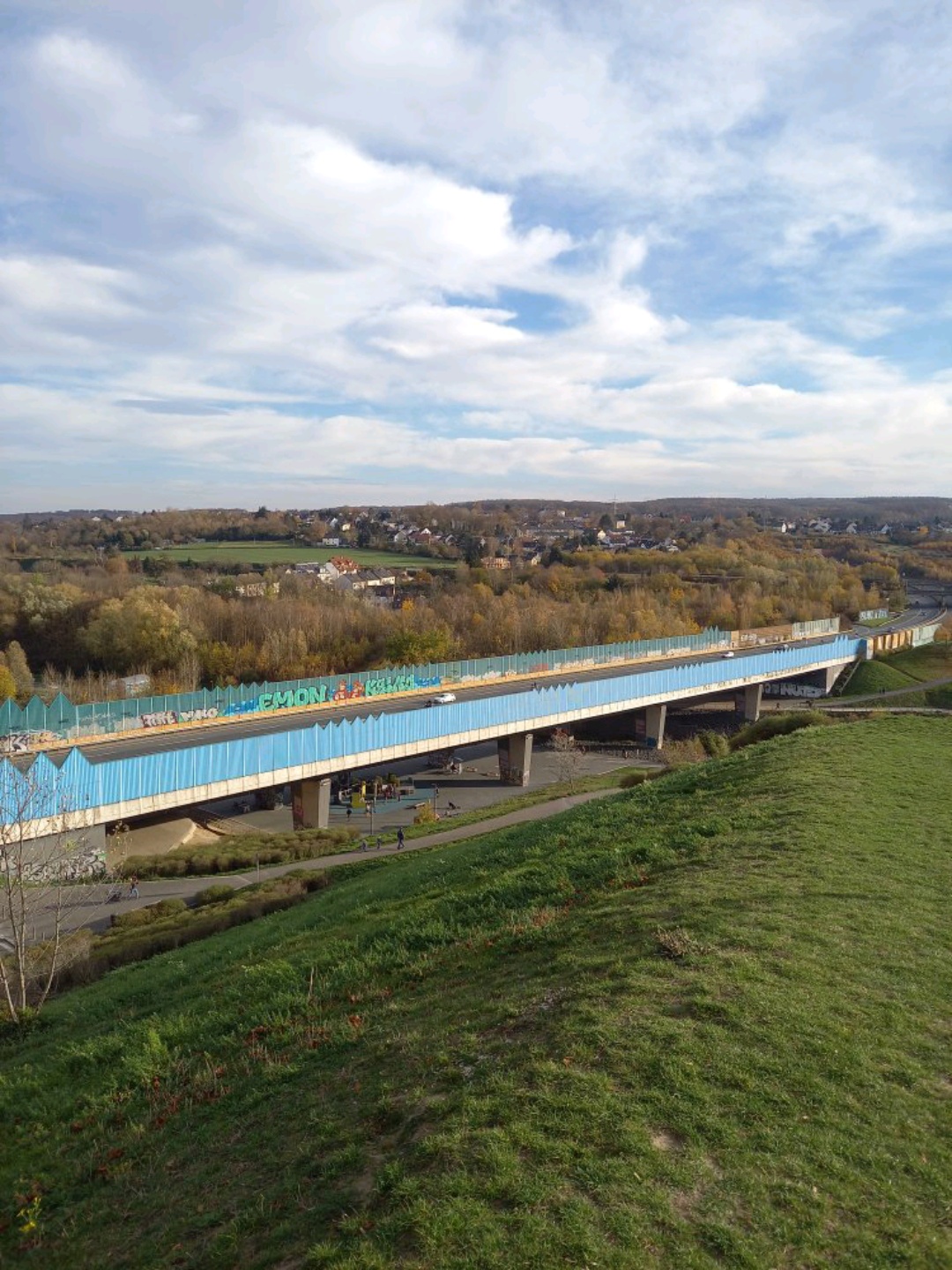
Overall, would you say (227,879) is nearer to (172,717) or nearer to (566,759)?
(172,717)

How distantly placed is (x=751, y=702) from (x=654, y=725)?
55.6ft

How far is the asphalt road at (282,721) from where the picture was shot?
4125cm

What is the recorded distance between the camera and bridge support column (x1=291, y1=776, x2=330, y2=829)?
152 ft

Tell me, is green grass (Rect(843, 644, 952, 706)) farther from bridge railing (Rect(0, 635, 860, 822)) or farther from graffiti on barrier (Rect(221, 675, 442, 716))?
graffiti on barrier (Rect(221, 675, 442, 716))

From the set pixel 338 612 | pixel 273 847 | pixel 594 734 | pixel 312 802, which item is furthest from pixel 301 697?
pixel 338 612

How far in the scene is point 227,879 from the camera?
3378 centimetres

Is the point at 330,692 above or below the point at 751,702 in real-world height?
above

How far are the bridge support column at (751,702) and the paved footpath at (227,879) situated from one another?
44439 millimetres

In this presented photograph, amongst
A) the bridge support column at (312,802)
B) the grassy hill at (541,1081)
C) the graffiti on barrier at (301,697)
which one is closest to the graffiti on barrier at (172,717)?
the graffiti on barrier at (301,697)

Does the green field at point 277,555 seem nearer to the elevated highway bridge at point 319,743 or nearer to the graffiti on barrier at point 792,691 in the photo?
the graffiti on barrier at point 792,691

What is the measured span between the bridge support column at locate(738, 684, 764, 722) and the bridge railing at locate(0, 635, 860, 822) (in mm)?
7857

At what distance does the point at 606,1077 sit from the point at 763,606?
373 ft

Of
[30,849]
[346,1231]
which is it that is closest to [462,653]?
[30,849]

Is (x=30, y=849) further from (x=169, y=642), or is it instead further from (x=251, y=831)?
(x=169, y=642)
